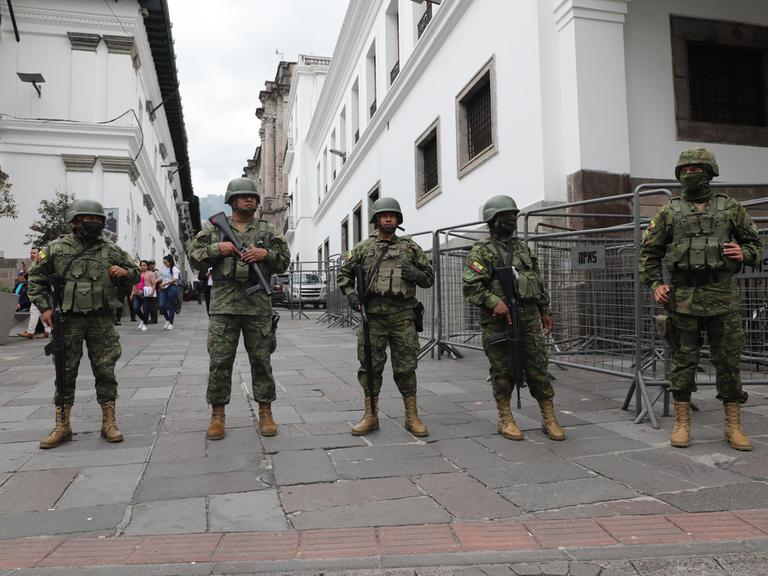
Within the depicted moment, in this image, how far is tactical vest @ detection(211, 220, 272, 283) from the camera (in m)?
4.41

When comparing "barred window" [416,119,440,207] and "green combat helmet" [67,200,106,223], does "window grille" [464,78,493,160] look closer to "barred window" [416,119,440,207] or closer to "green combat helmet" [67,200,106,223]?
"barred window" [416,119,440,207]

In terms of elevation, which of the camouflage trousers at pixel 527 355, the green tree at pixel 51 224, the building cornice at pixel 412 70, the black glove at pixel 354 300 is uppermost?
the building cornice at pixel 412 70

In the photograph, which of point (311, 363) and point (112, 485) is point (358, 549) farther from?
point (311, 363)

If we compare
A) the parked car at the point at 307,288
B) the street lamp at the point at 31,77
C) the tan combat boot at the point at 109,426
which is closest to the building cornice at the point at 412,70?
the parked car at the point at 307,288

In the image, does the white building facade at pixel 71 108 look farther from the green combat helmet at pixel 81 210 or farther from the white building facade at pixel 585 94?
the green combat helmet at pixel 81 210

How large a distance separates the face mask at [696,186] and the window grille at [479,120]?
24.1ft

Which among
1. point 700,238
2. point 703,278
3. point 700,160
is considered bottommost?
point 703,278

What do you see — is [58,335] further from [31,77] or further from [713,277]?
[31,77]

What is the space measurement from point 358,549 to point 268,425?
2.00m

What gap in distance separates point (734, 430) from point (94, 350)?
452 centimetres

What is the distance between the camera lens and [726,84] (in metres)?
9.79

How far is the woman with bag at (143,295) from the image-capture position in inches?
536

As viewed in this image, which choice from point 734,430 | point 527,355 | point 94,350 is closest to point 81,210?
point 94,350

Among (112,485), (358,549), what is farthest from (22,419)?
(358,549)
